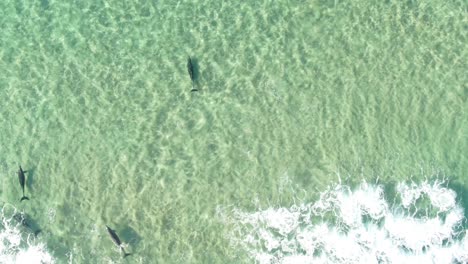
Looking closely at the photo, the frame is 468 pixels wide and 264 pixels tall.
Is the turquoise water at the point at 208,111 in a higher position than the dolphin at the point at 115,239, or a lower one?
higher

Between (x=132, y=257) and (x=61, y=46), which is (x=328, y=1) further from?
(x=132, y=257)

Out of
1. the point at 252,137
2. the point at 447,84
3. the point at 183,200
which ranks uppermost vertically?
the point at 447,84

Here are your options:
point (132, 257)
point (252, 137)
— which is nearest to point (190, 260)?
point (132, 257)

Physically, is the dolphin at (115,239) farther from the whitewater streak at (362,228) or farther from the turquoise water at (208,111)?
the whitewater streak at (362,228)

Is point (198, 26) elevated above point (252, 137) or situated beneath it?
elevated above

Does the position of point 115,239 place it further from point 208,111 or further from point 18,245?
point 208,111

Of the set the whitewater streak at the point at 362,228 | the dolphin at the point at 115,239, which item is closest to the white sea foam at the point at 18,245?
the dolphin at the point at 115,239
